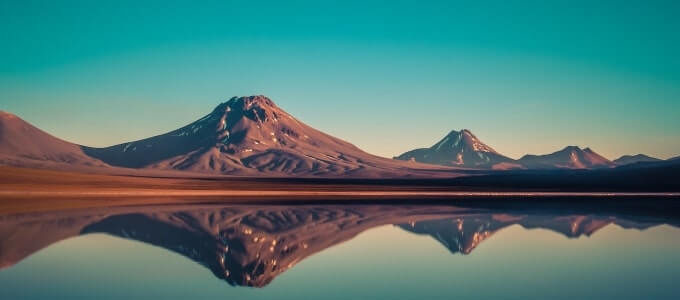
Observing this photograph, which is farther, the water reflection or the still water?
the water reflection

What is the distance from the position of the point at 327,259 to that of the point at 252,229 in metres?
9.32

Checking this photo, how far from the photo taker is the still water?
1416 centimetres

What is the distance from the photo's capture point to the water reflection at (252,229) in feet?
62.0

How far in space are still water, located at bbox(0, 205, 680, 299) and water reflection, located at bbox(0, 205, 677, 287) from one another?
0.08 m

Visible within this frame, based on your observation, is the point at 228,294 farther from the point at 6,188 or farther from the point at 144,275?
the point at 6,188

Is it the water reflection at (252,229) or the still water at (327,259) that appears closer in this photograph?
the still water at (327,259)

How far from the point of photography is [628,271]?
17.3 m

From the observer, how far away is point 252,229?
2780 centimetres

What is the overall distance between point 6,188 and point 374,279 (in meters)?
56.3

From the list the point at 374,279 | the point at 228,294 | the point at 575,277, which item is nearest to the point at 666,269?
the point at 575,277

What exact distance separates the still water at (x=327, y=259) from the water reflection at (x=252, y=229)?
8 centimetres

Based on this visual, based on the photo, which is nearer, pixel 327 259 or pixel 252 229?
pixel 327 259

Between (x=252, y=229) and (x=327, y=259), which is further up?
(x=252, y=229)

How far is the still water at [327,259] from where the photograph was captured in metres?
14.2
